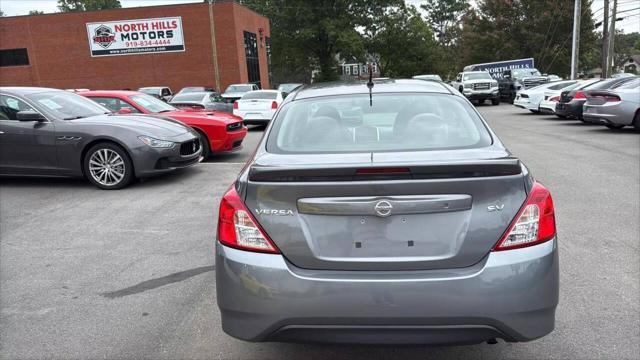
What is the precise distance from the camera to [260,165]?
2660 millimetres

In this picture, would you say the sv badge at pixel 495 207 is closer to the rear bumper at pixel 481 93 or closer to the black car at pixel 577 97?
the black car at pixel 577 97

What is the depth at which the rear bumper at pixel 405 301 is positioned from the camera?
235 centimetres

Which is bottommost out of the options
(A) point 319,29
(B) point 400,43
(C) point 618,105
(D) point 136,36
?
(C) point 618,105

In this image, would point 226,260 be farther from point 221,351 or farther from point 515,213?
point 515,213

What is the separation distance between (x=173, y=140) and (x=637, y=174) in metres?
7.22

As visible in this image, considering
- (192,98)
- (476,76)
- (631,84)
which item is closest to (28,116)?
(192,98)

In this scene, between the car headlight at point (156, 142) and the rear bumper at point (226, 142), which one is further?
the rear bumper at point (226, 142)

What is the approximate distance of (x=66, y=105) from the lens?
813 cm

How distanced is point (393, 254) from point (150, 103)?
9053 millimetres

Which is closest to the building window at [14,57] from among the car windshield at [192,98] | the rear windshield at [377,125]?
the car windshield at [192,98]

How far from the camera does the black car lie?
46.7 ft

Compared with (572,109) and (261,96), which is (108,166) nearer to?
(261,96)

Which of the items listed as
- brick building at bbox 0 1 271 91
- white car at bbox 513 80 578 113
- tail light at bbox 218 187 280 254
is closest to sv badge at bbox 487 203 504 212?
tail light at bbox 218 187 280 254

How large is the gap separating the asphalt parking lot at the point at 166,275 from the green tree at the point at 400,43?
46.2m
